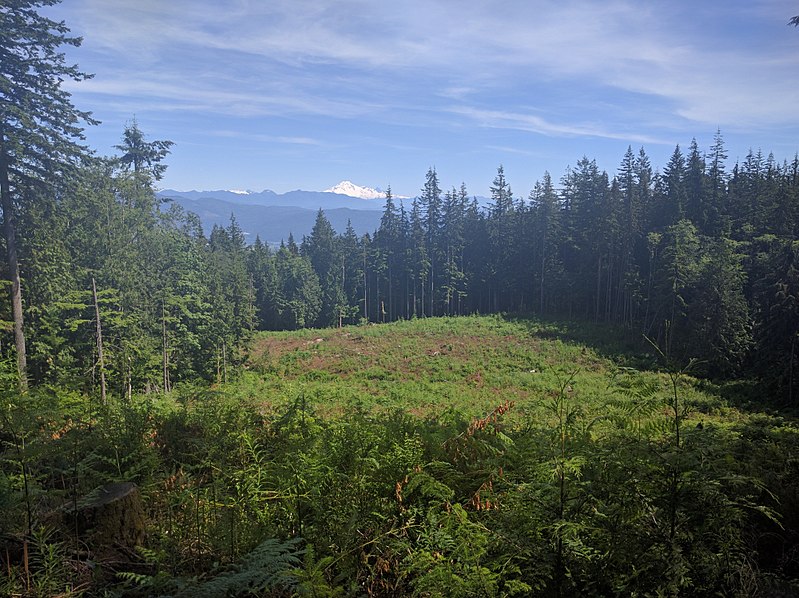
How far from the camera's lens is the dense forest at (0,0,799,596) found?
295cm

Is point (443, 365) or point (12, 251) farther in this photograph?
point (443, 365)

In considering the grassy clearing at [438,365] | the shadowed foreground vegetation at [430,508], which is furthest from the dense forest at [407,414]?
the grassy clearing at [438,365]

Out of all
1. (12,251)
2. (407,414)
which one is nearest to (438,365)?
(12,251)

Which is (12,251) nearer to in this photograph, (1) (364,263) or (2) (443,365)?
(2) (443,365)

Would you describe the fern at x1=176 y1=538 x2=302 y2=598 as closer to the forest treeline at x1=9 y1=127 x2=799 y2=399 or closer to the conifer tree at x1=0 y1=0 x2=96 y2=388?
the forest treeline at x1=9 y1=127 x2=799 y2=399

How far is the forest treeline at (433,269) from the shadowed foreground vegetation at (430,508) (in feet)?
3.09

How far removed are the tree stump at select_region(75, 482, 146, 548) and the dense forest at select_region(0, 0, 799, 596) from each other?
141 millimetres

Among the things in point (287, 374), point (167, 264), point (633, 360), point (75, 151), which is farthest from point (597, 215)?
point (75, 151)

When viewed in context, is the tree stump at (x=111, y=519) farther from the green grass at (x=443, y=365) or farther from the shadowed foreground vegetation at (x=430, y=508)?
the green grass at (x=443, y=365)

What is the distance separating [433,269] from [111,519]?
68666 mm

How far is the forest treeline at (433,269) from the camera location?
23.8m

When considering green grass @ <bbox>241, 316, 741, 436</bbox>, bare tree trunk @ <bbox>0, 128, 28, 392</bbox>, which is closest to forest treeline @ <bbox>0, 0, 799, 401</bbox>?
bare tree trunk @ <bbox>0, 128, 28, 392</bbox>

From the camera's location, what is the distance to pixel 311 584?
2535mm

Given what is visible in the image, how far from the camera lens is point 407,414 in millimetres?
7922
